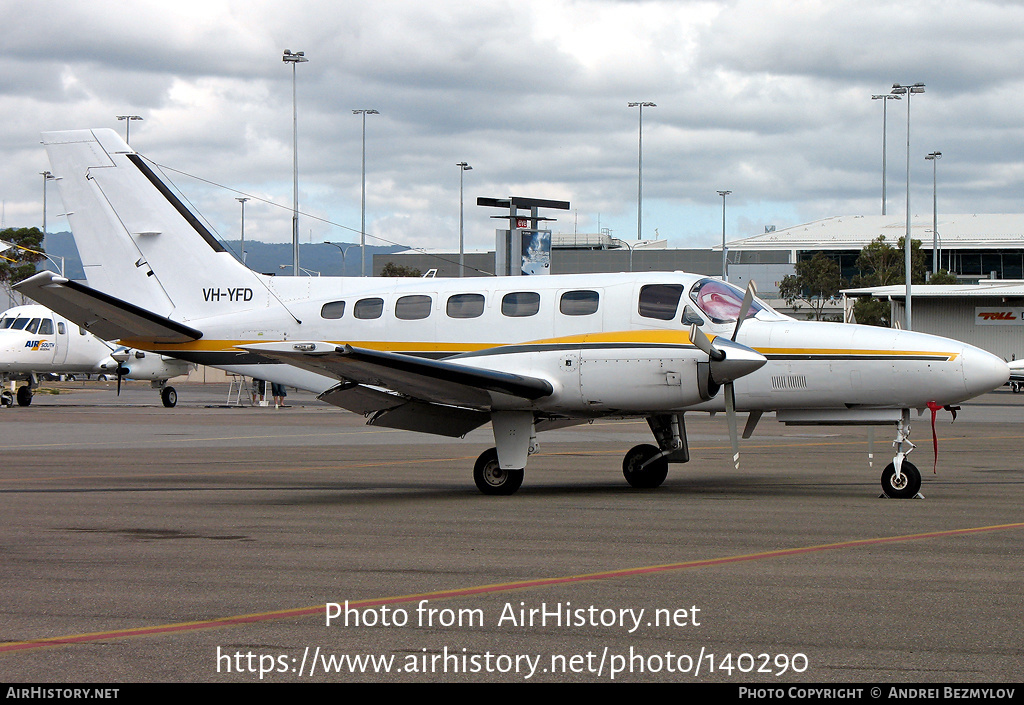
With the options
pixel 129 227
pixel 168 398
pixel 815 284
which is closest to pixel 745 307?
pixel 129 227

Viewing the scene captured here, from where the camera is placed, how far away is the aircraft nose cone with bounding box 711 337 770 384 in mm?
12844

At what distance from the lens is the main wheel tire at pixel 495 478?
13.8 metres

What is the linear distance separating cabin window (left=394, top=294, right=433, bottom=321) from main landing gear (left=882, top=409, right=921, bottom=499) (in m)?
6.56

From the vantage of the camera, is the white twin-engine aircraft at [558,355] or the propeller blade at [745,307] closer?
the white twin-engine aircraft at [558,355]

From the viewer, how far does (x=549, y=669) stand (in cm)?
564

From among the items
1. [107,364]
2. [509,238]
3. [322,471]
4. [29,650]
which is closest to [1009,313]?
[509,238]

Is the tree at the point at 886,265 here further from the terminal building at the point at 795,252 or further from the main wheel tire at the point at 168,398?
the main wheel tire at the point at 168,398

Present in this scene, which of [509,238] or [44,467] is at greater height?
[509,238]

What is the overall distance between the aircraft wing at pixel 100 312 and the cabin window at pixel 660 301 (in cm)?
701

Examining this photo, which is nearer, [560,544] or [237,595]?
[237,595]

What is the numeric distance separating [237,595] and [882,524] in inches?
261

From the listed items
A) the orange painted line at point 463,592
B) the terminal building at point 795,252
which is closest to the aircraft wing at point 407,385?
the orange painted line at point 463,592

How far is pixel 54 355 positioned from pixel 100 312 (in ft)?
90.1

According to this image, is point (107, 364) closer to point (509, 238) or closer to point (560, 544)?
point (509, 238)
